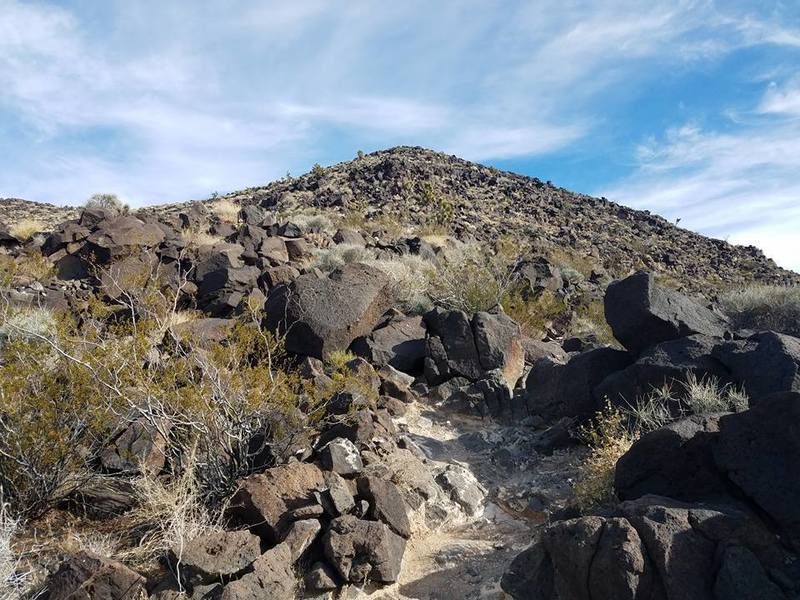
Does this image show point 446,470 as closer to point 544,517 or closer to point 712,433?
point 544,517

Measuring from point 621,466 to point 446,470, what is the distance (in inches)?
77.4

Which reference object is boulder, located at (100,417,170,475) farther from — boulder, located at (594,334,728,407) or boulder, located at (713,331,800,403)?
boulder, located at (713,331,800,403)

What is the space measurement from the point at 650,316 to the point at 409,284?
5.18 meters

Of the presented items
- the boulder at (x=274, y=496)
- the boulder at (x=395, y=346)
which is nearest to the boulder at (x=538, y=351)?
the boulder at (x=395, y=346)

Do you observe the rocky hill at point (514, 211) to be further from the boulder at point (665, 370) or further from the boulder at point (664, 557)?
the boulder at point (664, 557)

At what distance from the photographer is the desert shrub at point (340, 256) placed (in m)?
13.8

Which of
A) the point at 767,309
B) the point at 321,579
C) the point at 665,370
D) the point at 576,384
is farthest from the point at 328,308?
the point at 767,309

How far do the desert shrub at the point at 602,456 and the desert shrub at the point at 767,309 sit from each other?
20.4 ft

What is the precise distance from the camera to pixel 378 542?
4555 millimetres

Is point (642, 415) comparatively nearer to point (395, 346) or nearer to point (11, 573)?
point (395, 346)

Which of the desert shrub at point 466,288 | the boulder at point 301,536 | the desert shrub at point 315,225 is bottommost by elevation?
the boulder at point 301,536

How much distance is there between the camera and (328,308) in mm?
8586

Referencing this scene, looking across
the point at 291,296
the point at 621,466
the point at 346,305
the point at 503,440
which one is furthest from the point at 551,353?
the point at 621,466

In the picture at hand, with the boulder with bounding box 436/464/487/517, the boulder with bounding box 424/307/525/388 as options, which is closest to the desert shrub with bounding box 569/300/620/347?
the boulder with bounding box 424/307/525/388
